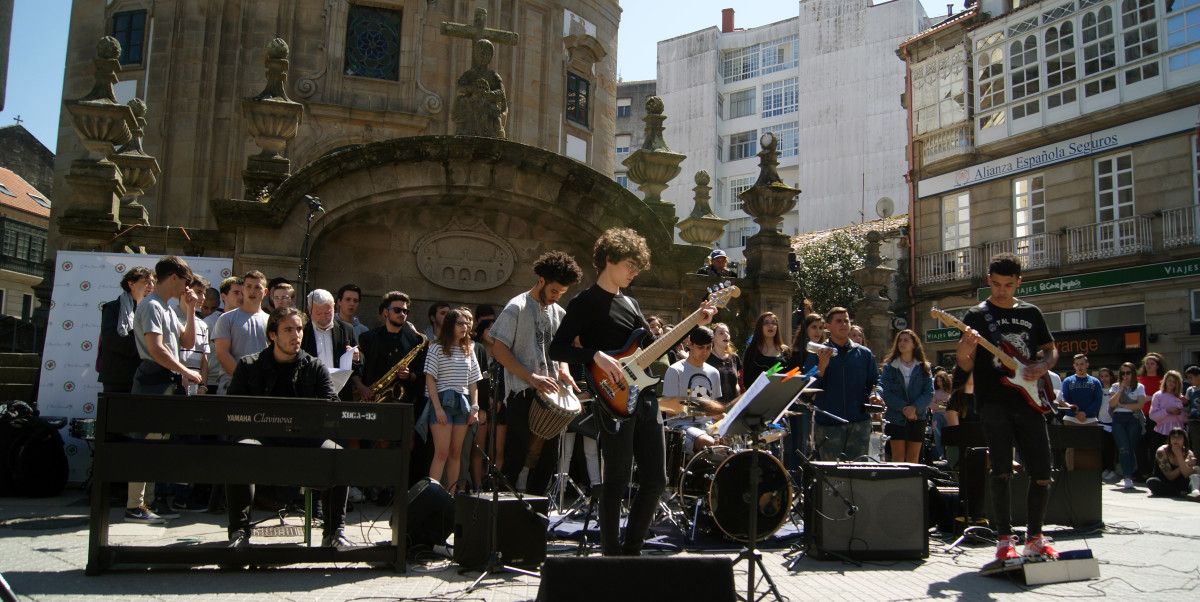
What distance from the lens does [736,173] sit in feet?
186

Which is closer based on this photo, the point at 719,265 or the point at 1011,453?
the point at 1011,453

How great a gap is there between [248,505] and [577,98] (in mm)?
22134

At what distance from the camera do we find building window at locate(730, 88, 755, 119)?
57750 millimetres

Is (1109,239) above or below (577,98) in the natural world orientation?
below

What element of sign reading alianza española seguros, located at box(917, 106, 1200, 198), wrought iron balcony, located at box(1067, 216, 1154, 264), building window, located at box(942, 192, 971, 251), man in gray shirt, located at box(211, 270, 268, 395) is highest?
sign reading alianza española seguros, located at box(917, 106, 1200, 198)

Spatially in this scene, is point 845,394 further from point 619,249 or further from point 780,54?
point 780,54

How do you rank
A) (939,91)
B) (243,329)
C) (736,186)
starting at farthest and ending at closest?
(736,186) < (939,91) < (243,329)

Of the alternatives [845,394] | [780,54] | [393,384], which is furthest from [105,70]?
[780,54]

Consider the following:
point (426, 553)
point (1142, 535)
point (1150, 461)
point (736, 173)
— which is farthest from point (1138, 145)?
point (736, 173)

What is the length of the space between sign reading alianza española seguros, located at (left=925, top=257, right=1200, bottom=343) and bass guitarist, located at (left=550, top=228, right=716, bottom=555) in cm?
1985

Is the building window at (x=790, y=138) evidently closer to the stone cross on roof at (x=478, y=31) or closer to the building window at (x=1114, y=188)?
the building window at (x=1114, y=188)

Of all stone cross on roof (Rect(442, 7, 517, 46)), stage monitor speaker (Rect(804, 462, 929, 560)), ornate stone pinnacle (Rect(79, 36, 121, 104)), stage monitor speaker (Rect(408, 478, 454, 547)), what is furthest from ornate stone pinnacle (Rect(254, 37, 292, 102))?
stage monitor speaker (Rect(804, 462, 929, 560))

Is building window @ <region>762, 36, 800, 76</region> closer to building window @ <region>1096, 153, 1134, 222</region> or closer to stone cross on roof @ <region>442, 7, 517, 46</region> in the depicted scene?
building window @ <region>1096, 153, 1134, 222</region>

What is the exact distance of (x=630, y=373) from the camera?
17.3 feet
